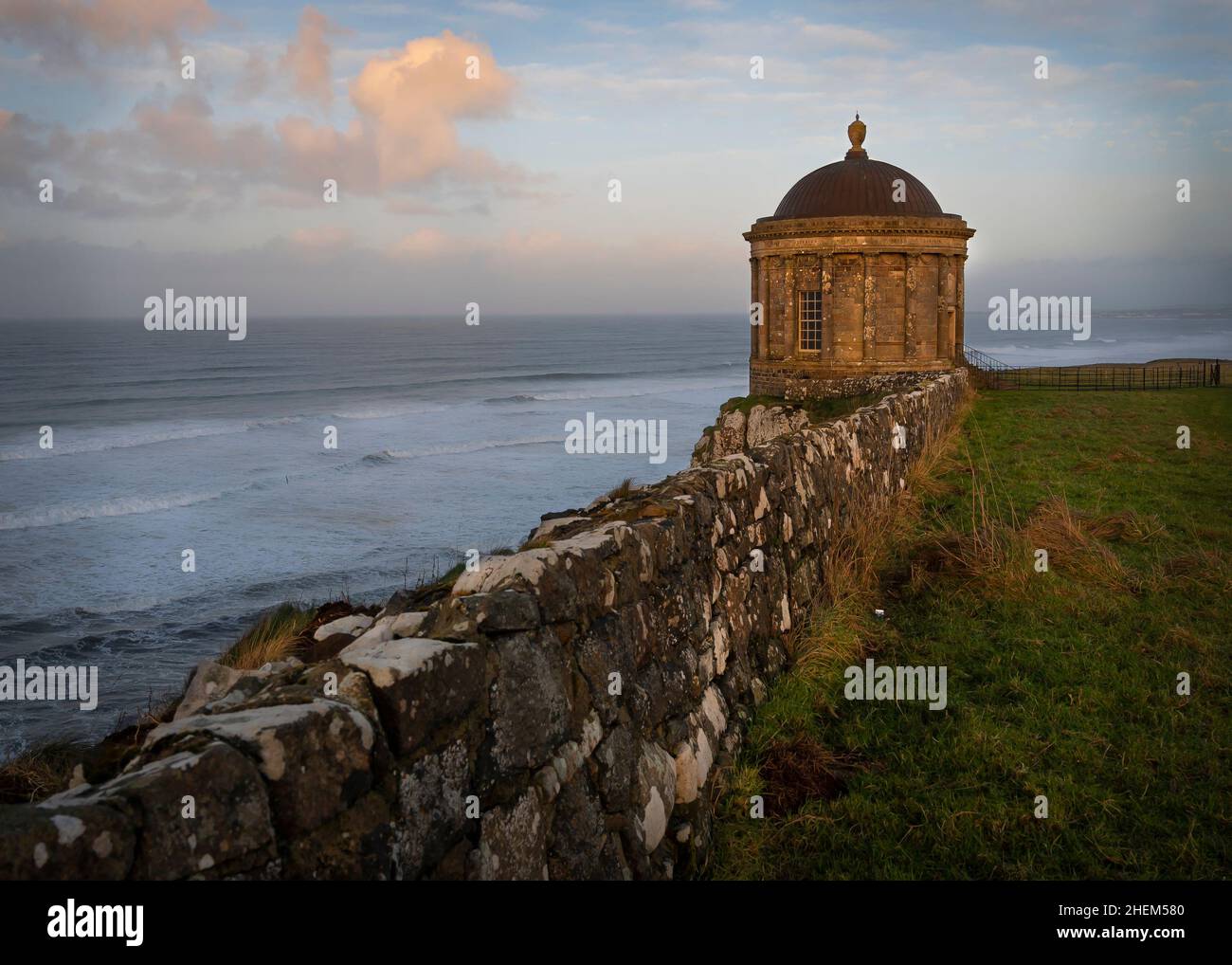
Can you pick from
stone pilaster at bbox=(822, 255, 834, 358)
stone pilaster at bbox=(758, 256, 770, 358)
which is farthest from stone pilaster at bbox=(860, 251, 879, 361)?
stone pilaster at bbox=(758, 256, 770, 358)

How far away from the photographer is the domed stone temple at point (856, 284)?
31.4 meters

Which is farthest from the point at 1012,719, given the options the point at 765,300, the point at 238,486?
the point at 238,486

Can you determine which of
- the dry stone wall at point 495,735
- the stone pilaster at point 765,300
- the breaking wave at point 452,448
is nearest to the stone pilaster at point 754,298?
the stone pilaster at point 765,300

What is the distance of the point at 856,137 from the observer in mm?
36031

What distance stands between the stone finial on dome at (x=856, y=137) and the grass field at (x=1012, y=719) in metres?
26.9

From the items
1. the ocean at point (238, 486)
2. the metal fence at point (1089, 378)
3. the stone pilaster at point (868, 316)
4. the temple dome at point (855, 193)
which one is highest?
the temple dome at point (855, 193)

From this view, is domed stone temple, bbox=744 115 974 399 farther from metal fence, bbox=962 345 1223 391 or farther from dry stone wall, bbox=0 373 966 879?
dry stone wall, bbox=0 373 966 879

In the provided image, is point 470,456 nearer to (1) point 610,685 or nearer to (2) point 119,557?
(2) point 119,557

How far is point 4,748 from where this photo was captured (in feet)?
39.3

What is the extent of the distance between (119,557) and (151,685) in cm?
1056

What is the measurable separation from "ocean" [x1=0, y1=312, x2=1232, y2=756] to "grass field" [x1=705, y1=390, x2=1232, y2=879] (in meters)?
6.40

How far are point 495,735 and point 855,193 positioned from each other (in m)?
31.9

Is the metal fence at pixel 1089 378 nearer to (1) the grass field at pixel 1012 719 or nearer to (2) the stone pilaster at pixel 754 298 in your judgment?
(2) the stone pilaster at pixel 754 298
